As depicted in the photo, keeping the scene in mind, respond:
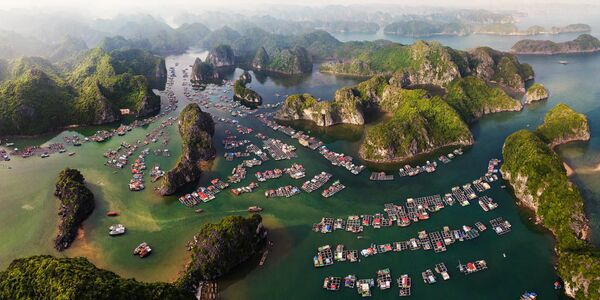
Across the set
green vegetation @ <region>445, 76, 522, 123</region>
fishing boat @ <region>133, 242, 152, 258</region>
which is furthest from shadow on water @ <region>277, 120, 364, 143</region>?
fishing boat @ <region>133, 242, 152, 258</region>

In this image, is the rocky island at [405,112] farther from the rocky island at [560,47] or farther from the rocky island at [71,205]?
the rocky island at [560,47]

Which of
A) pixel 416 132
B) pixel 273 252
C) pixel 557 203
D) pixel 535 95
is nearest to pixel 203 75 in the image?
pixel 416 132

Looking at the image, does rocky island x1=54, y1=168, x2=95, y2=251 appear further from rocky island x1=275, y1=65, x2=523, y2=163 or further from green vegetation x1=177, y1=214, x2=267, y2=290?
rocky island x1=275, y1=65, x2=523, y2=163

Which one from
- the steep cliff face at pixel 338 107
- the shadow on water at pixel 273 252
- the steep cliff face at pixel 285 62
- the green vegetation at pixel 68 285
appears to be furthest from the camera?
the steep cliff face at pixel 285 62

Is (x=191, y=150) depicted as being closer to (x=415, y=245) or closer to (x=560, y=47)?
(x=415, y=245)

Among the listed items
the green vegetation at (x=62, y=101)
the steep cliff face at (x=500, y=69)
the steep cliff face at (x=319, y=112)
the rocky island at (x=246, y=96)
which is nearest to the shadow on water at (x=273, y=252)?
the steep cliff face at (x=319, y=112)
